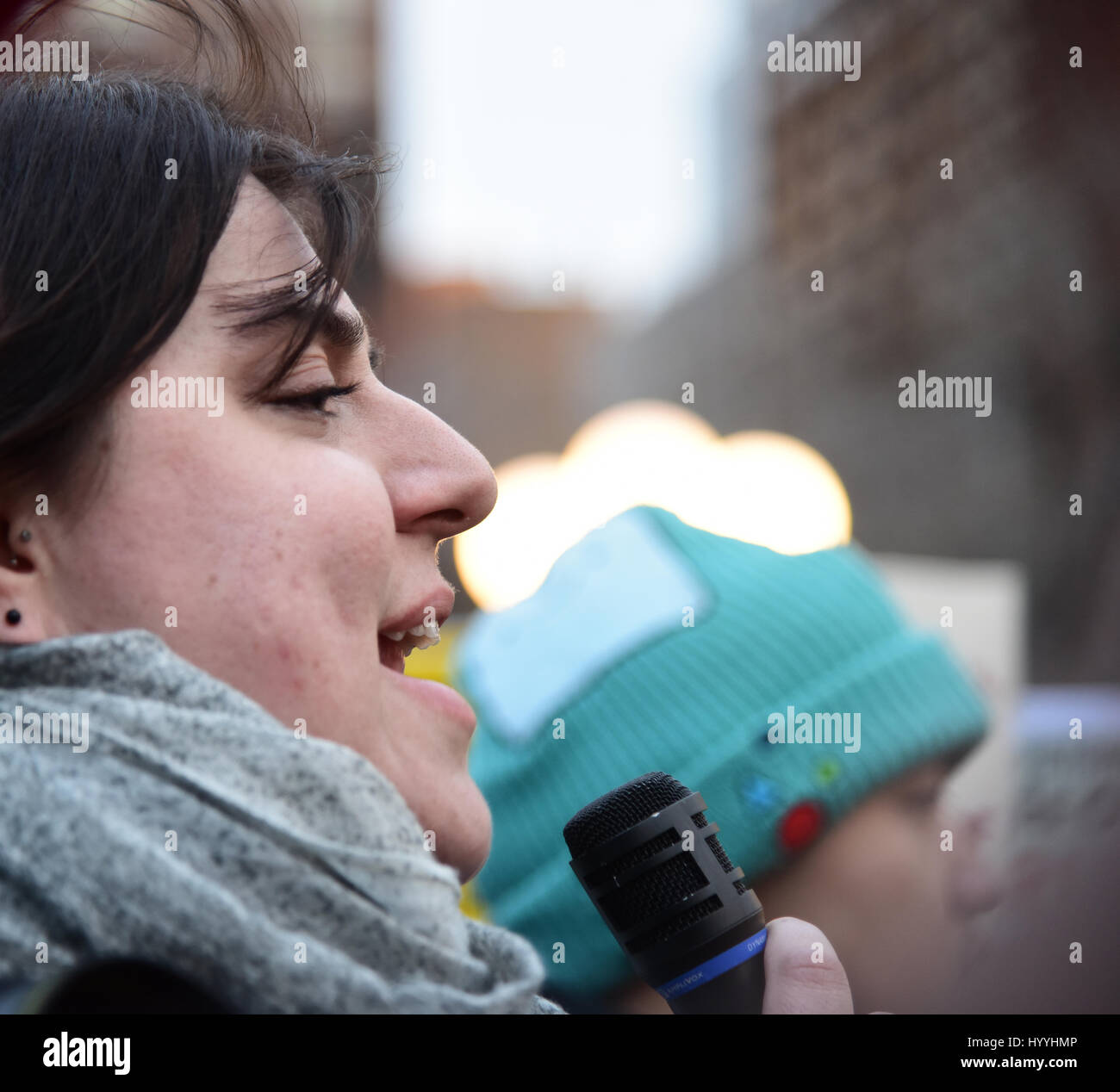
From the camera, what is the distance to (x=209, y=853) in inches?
39.0

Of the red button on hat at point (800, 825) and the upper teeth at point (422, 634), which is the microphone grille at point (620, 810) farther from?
the red button on hat at point (800, 825)

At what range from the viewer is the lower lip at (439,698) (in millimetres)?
1266

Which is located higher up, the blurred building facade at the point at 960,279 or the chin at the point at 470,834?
the blurred building facade at the point at 960,279

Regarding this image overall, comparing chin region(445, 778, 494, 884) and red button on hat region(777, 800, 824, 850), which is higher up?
chin region(445, 778, 494, 884)

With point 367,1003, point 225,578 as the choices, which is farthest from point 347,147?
point 367,1003

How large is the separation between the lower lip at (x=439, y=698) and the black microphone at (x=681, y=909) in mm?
227
